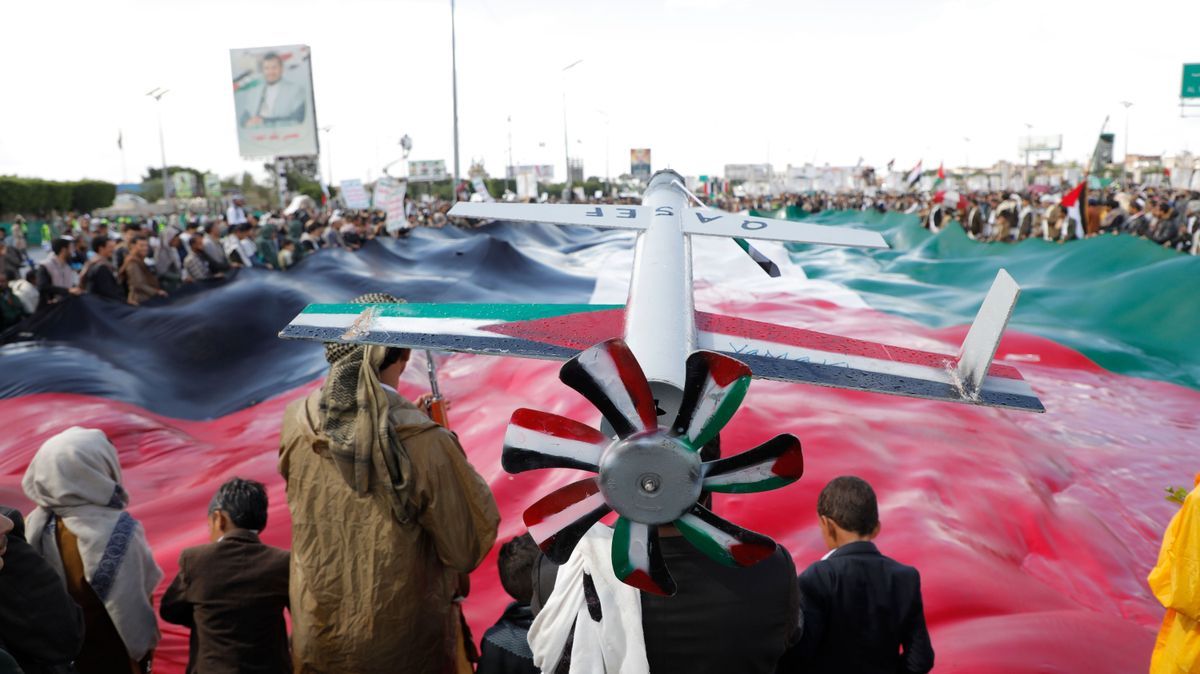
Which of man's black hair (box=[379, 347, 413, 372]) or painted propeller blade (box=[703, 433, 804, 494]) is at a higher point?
man's black hair (box=[379, 347, 413, 372])

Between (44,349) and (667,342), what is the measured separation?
8661 millimetres

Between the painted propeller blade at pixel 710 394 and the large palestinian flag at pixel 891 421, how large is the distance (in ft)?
9.18

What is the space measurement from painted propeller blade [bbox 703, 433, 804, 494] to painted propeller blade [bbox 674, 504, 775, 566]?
0.11 meters

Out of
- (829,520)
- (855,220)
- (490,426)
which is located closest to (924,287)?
(490,426)

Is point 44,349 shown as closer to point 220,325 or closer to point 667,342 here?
point 220,325

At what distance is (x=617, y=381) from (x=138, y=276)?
11.8 m

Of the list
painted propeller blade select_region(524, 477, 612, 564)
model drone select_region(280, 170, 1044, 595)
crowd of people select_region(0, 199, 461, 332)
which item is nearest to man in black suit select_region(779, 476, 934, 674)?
model drone select_region(280, 170, 1044, 595)

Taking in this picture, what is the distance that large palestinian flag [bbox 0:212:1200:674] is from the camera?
16.4 feet

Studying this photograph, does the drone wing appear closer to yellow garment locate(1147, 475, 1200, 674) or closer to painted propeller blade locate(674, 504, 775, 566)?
painted propeller blade locate(674, 504, 775, 566)

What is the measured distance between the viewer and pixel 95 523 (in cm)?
363

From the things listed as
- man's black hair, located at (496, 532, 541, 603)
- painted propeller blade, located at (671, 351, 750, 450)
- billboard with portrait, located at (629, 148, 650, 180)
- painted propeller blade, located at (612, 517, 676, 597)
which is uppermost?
billboard with portrait, located at (629, 148, 650, 180)

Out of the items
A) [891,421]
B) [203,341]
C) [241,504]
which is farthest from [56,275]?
[891,421]

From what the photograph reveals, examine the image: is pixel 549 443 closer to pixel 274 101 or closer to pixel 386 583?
pixel 386 583

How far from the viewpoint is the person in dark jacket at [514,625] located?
10.1 ft
